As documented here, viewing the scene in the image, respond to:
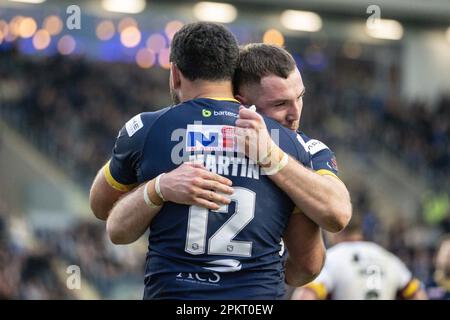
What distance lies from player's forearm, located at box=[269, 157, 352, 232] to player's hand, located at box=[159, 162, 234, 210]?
8.2 inches

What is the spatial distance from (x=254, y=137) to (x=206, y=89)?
0.33 meters

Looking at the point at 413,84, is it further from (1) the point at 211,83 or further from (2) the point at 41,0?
(1) the point at 211,83

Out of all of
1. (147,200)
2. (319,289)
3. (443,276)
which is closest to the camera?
(147,200)

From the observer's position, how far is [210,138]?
409cm

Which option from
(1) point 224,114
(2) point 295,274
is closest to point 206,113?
(1) point 224,114

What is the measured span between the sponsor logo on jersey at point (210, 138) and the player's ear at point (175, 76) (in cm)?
22

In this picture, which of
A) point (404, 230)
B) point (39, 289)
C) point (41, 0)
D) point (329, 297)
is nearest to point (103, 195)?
point (329, 297)

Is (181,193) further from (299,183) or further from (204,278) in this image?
(299,183)

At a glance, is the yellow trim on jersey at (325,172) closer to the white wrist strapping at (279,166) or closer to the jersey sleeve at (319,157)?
the jersey sleeve at (319,157)

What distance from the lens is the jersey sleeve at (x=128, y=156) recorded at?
13.7ft

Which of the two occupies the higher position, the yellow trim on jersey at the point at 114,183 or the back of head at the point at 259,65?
the back of head at the point at 259,65

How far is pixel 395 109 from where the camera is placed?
31172 millimetres

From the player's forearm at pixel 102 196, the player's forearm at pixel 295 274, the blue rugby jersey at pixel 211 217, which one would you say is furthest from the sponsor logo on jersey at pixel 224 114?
the player's forearm at pixel 295 274

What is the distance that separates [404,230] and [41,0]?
37.4 feet
